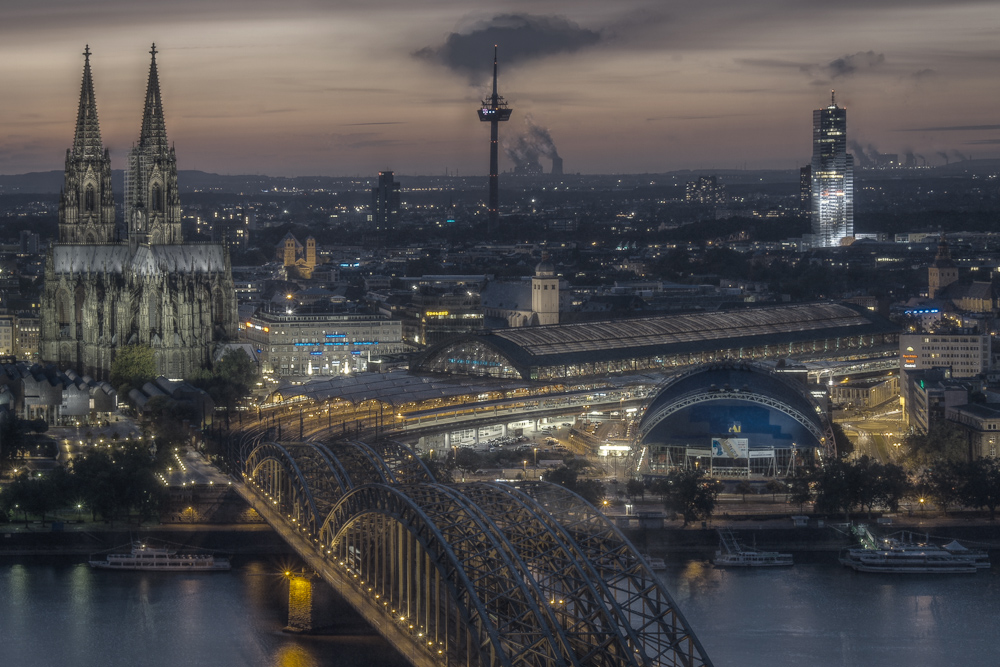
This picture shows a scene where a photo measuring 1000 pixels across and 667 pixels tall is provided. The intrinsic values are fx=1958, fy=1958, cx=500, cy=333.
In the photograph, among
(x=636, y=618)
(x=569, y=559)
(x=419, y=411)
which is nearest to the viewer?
(x=569, y=559)

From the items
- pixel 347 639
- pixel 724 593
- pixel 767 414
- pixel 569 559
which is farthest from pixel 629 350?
pixel 569 559

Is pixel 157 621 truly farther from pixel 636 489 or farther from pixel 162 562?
Result: pixel 636 489

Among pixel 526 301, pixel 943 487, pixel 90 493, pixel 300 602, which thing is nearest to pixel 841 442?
pixel 943 487

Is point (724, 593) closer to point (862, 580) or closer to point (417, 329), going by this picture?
point (862, 580)

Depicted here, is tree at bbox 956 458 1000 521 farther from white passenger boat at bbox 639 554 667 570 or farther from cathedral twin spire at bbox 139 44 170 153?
cathedral twin spire at bbox 139 44 170 153

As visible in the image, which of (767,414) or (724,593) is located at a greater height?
(767,414)

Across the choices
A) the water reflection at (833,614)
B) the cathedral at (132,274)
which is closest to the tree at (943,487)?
the water reflection at (833,614)
